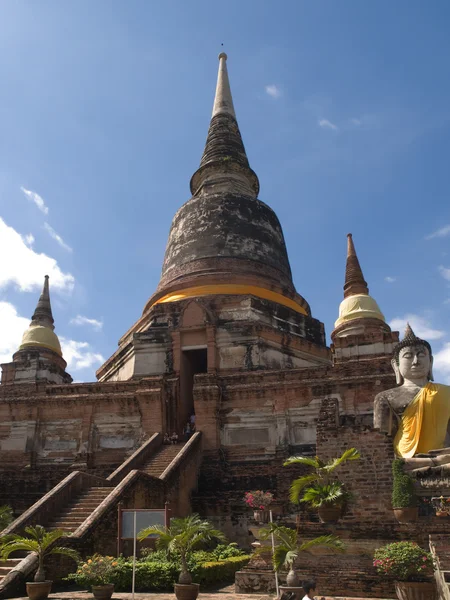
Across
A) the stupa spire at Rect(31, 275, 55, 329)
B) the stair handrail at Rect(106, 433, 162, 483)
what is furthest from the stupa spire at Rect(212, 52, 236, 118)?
the stair handrail at Rect(106, 433, 162, 483)

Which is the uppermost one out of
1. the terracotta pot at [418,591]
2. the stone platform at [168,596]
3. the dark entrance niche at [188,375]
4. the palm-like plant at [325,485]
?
the dark entrance niche at [188,375]

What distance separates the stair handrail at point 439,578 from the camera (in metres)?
6.72

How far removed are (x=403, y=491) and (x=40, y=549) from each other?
5951 millimetres

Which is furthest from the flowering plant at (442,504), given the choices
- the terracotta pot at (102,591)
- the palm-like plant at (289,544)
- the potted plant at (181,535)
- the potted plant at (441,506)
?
the terracotta pot at (102,591)

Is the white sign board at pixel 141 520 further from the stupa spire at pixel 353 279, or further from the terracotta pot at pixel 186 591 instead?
the stupa spire at pixel 353 279

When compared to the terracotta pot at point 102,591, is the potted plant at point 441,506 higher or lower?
higher

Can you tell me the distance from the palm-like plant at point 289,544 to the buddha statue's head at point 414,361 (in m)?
4.22

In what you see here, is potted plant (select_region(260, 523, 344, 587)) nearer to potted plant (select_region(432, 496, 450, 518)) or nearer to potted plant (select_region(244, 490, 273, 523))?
potted plant (select_region(432, 496, 450, 518))

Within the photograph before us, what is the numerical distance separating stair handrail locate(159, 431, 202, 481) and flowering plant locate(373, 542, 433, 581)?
22.1ft

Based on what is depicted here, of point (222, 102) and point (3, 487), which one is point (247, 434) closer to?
point (3, 487)

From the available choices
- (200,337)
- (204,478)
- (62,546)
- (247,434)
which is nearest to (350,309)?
(200,337)

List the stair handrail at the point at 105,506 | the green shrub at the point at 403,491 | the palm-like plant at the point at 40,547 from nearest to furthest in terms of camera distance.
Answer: the palm-like plant at the point at 40,547, the green shrub at the point at 403,491, the stair handrail at the point at 105,506

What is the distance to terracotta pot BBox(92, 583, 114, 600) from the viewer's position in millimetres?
8547

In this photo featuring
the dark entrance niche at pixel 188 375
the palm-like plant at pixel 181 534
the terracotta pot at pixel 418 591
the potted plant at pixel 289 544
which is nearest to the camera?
the terracotta pot at pixel 418 591
